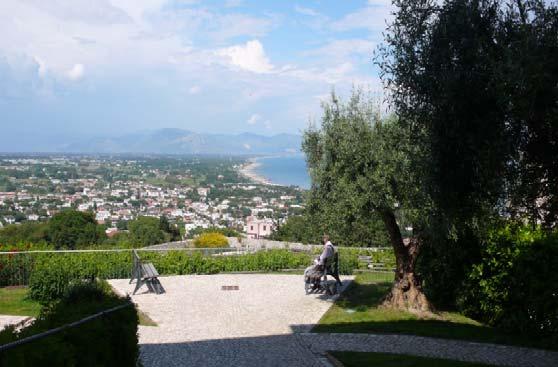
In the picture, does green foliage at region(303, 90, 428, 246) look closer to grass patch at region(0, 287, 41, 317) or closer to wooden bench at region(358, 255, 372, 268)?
grass patch at region(0, 287, 41, 317)

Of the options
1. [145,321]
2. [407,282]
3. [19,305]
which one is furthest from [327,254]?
[19,305]

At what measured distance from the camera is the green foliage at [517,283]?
10.5 metres

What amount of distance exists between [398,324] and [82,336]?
810 cm

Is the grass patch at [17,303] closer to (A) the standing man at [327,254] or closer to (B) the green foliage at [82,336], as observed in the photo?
(B) the green foliage at [82,336]

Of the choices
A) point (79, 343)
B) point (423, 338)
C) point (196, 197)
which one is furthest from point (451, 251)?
point (196, 197)

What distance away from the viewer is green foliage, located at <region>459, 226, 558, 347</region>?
1047 cm

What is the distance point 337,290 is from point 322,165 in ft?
15.5

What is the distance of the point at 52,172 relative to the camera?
153875 millimetres

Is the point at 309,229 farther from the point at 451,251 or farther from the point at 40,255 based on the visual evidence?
the point at 40,255

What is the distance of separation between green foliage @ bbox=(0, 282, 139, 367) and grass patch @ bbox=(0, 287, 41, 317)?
22.5ft

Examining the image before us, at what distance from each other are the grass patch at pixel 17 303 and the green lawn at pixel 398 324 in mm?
6815

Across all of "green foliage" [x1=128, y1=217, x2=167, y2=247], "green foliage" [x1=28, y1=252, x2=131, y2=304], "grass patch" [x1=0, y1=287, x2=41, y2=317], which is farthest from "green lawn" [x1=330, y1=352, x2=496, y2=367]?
"green foliage" [x1=128, y1=217, x2=167, y2=247]

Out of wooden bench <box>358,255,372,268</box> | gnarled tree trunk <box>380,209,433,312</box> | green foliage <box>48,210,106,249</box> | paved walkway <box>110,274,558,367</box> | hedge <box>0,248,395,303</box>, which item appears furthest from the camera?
green foliage <box>48,210,106,249</box>

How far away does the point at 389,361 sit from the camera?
9047mm
